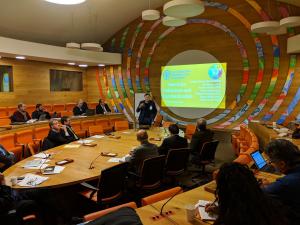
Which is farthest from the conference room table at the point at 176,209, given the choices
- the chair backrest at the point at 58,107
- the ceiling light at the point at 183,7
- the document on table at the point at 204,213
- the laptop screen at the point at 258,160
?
the chair backrest at the point at 58,107

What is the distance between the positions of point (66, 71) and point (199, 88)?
5.91 meters

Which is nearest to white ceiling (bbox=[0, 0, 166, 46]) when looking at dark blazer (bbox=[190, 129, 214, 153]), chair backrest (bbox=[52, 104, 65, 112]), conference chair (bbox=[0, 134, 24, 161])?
chair backrest (bbox=[52, 104, 65, 112])

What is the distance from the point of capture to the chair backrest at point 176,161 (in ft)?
14.0

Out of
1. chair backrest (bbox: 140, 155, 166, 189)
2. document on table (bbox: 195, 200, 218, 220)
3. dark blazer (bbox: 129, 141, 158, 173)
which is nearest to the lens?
document on table (bbox: 195, 200, 218, 220)

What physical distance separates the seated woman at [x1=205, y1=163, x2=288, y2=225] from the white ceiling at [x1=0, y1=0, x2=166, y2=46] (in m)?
7.93

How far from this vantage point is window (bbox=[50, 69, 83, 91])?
1084 centimetres

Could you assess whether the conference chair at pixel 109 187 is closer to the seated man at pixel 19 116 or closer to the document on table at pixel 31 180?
the document on table at pixel 31 180

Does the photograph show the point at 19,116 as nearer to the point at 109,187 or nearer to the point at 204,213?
the point at 109,187

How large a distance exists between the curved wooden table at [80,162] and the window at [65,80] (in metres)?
6.16

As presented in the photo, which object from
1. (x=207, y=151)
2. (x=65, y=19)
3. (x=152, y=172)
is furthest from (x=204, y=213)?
(x=65, y=19)

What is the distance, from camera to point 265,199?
56.7 inches

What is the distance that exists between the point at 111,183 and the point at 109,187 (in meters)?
0.05

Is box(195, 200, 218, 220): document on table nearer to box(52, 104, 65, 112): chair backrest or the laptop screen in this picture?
the laptop screen

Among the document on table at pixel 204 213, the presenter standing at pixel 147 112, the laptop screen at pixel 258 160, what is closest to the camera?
the document on table at pixel 204 213
